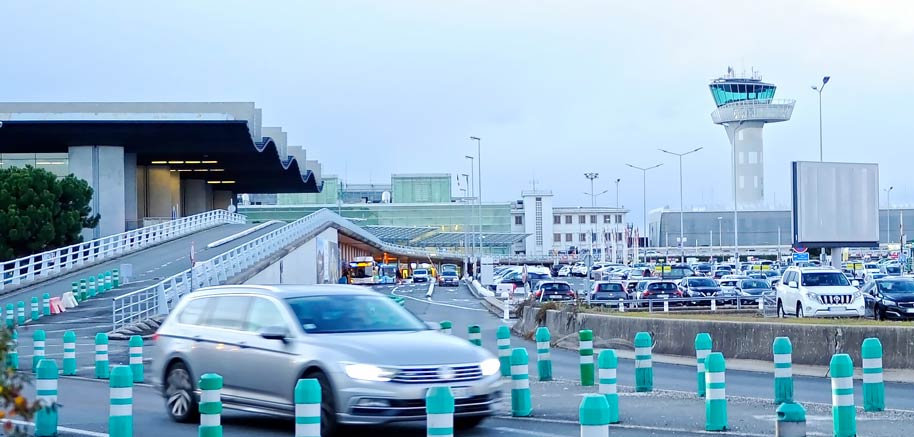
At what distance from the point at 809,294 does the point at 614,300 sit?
39.8 ft

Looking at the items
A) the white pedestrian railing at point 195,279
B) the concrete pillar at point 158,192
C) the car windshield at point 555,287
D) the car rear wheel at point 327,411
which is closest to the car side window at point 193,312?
the car rear wheel at point 327,411

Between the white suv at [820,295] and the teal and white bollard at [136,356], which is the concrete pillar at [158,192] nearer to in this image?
the white suv at [820,295]

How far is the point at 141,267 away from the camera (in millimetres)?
54438

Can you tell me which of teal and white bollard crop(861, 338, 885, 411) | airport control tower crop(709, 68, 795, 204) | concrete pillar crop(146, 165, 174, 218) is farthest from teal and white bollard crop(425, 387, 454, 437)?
airport control tower crop(709, 68, 795, 204)

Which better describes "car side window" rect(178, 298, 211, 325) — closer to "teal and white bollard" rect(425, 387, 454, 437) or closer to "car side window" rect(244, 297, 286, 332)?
"car side window" rect(244, 297, 286, 332)

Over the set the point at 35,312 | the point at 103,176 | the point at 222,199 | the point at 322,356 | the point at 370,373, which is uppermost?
the point at 103,176

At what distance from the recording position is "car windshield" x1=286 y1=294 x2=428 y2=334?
43.5 feet

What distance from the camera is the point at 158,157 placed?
82938 mm

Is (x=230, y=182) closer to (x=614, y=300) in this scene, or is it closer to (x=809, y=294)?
(x=614, y=300)

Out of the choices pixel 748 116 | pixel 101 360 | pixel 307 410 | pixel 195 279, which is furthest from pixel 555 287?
pixel 748 116

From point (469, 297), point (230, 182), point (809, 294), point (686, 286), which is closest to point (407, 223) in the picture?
point (230, 182)

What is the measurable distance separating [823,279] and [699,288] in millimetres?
14892

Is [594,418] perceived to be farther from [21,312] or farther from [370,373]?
[21,312]

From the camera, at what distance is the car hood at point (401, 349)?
12.1 m
